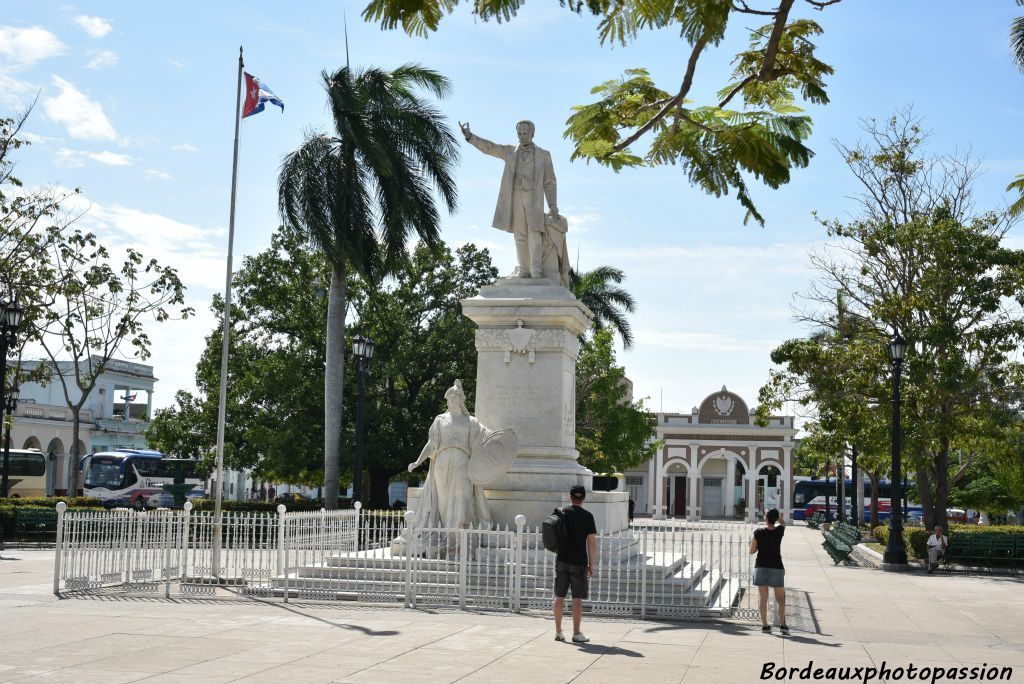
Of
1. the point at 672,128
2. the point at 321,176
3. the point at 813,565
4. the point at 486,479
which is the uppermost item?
the point at 321,176

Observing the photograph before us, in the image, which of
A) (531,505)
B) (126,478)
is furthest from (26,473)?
(531,505)

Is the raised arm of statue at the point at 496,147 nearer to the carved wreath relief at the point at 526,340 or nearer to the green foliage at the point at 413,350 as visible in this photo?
the carved wreath relief at the point at 526,340

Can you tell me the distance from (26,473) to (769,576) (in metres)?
46.6

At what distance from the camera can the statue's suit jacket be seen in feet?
54.6

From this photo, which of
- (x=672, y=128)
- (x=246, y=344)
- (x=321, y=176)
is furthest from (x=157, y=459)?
(x=672, y=128)

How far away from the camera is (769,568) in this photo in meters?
12.4

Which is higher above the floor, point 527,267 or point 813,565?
point 527,267

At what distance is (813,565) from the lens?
85.5 feet

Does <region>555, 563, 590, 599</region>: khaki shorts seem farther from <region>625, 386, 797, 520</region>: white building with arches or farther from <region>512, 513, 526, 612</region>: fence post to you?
<region>625, 386, 797, 520</region>: white building with arches

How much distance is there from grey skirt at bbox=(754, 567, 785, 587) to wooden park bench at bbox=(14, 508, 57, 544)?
69.7 feet

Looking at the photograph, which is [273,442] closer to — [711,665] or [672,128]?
[711,665]

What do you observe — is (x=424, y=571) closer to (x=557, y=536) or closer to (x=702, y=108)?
(x=557, y=536)

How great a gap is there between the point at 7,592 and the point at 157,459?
40.6m

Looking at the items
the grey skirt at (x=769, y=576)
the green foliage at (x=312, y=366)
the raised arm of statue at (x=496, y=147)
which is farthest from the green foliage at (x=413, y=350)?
the grey skirt at (x=769, y=576)
